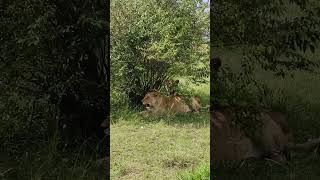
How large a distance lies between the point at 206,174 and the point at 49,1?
7.16 feet

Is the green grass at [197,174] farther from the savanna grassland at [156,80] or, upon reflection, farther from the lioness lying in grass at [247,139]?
the lioness lying in grass at [247,139]

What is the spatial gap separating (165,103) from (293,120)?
164 cm

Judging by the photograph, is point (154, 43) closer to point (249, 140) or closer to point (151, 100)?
point (151, 100)

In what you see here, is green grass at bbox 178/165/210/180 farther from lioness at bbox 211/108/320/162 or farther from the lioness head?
the lioness head

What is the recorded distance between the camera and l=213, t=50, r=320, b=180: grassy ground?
4.92 metres

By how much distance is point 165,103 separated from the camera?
22.1ft

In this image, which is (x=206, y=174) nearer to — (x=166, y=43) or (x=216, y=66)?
(x=216, y=66)

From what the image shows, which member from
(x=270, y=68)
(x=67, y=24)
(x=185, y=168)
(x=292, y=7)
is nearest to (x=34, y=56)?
(x=67, y=24)

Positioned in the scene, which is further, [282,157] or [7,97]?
[282,157]

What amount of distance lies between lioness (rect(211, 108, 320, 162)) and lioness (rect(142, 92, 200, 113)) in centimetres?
104

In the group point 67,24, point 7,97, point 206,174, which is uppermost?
point 67,24

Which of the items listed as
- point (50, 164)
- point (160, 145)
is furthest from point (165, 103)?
point (50, 164)

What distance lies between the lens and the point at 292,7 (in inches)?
226

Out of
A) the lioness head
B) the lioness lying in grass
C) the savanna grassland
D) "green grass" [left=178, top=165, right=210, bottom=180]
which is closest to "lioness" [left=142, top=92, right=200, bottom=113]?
the lioness head
